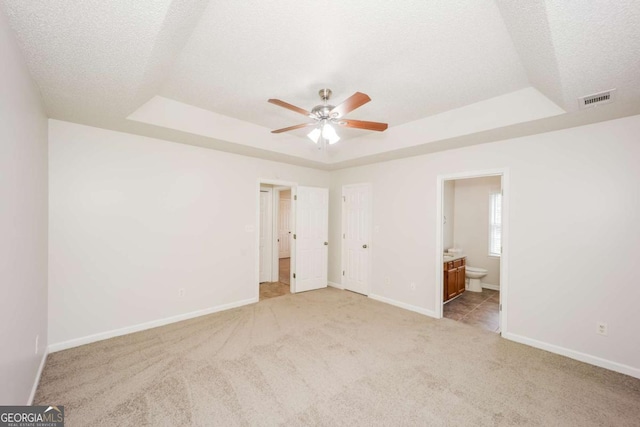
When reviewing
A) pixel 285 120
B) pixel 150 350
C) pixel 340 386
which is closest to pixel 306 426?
pixel 340 386

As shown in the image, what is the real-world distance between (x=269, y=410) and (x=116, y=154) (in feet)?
11.0

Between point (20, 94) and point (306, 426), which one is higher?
point (20, 94)

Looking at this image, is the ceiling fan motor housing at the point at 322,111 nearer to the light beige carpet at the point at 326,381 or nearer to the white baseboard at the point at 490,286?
the light beige carpet at the point at 326,381

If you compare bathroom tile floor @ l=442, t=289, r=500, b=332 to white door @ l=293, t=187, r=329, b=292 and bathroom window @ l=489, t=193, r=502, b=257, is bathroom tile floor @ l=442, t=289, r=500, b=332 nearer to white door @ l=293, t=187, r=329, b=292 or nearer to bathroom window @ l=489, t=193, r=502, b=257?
bathroom window @ l=489, t=193, r=502, b=257

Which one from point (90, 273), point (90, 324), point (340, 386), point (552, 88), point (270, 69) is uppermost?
point (270, 69)

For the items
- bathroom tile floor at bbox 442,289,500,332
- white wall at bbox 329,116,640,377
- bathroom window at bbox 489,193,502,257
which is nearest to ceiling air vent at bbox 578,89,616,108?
white wall at bbox 329,116,640,377

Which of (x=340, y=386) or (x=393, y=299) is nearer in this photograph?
(x=340, y=386)

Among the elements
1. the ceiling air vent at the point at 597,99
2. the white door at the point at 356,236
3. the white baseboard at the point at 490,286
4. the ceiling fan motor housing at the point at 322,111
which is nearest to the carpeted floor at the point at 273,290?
the white door at the point at 356,236

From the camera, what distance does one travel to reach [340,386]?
2.28 m

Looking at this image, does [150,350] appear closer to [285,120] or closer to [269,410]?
[269,410]

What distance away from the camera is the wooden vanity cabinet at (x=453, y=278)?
178 inches

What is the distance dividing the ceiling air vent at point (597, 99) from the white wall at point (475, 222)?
11.4 ft

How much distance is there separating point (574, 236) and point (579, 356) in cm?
130

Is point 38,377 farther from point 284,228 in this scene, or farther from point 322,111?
point 284,228
